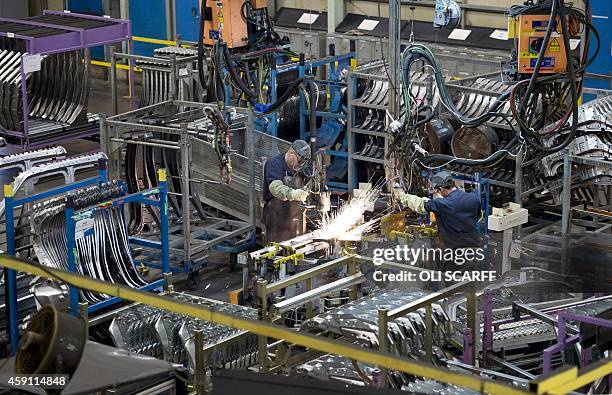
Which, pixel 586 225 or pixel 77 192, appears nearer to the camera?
pixel 77 192

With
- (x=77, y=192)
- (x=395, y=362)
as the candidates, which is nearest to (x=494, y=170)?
(x=77, y=192)

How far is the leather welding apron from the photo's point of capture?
11023 mm

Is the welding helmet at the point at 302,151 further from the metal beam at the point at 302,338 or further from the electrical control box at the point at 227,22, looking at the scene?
the metal beam at the point at 302,338

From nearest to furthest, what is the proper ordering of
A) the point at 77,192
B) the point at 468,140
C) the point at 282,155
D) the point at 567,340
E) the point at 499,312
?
the point at 567,340 → the point at 499,312 → the point at 77,192 → the point at 282,155 → the point at 468,140

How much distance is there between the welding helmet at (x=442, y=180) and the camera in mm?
10094

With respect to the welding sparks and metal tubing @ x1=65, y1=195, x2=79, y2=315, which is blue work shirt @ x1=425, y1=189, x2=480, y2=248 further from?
metal tubing @ x1=65, y1=195, x2=79, y2=315

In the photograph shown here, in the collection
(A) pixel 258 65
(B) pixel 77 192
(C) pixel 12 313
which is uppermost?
(A) pixel 258 65

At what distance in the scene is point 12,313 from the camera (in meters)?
9.40

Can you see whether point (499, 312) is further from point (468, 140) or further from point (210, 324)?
point (468, 140)

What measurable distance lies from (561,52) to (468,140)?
2928 millimetres

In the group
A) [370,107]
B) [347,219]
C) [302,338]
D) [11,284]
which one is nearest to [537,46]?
[347,219]

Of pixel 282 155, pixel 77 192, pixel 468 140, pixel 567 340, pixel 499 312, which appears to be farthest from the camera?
pixel 468 140

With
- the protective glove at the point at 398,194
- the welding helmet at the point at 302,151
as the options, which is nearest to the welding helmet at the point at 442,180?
the protective glove at the point at 398,194

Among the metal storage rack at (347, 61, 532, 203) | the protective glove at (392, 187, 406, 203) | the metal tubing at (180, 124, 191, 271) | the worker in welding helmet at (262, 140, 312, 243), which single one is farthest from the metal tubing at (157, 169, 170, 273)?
the metal storage rack at (347, 61, 532, 203)
